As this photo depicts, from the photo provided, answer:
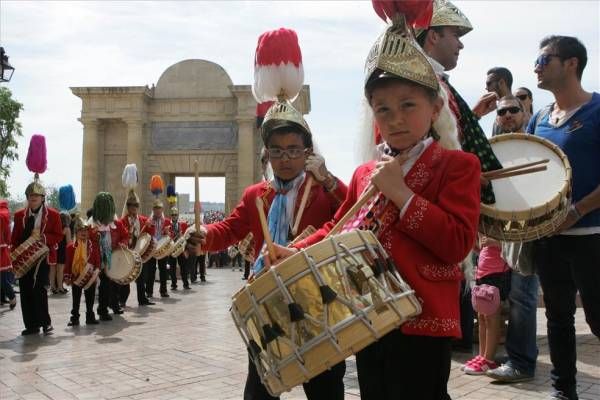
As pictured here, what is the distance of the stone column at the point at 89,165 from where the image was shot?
24.6m

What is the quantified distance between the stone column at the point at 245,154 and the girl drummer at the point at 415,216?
2203 centimetres

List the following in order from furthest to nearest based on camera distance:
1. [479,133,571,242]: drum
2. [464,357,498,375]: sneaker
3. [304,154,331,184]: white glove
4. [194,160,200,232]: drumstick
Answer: [464,357,498,375]: sneaker, [304,154,331,184]: white glove, [479,133,571,242]: drum, [194,160,200,232]: drumstick

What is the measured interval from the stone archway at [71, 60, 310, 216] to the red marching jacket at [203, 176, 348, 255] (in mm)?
20683

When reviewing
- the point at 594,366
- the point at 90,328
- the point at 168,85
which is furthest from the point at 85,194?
the point at 594,366

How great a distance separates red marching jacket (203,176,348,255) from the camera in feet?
10.1

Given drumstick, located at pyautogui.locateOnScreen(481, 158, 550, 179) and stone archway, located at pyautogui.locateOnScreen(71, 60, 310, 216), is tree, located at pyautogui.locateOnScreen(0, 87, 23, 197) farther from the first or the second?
drumstick, located at pyautogui.locateOnScreen(481, 158, 550, 179)

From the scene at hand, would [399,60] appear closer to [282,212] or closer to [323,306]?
[323,306]

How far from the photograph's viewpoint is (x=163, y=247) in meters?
12.6

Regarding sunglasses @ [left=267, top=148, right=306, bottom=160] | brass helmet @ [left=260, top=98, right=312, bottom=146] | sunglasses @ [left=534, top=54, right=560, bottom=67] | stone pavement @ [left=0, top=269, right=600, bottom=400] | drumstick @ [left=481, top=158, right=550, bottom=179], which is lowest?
stone pavement @ [left=0, top=269, right=600, bottom=400]

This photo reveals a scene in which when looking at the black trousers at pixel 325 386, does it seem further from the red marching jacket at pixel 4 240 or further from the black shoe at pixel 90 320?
the black shoe at pixel 90 320

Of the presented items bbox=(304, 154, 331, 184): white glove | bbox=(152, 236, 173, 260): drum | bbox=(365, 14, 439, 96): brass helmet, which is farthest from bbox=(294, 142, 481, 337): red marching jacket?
bbox=(152, 236, 173, 260): drum

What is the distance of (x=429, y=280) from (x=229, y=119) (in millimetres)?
23345

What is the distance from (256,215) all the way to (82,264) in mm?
6112

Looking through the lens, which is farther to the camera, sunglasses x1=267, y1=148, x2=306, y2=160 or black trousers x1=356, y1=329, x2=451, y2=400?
sunglasses x1=267, y1=148, x2=306, y2=160
